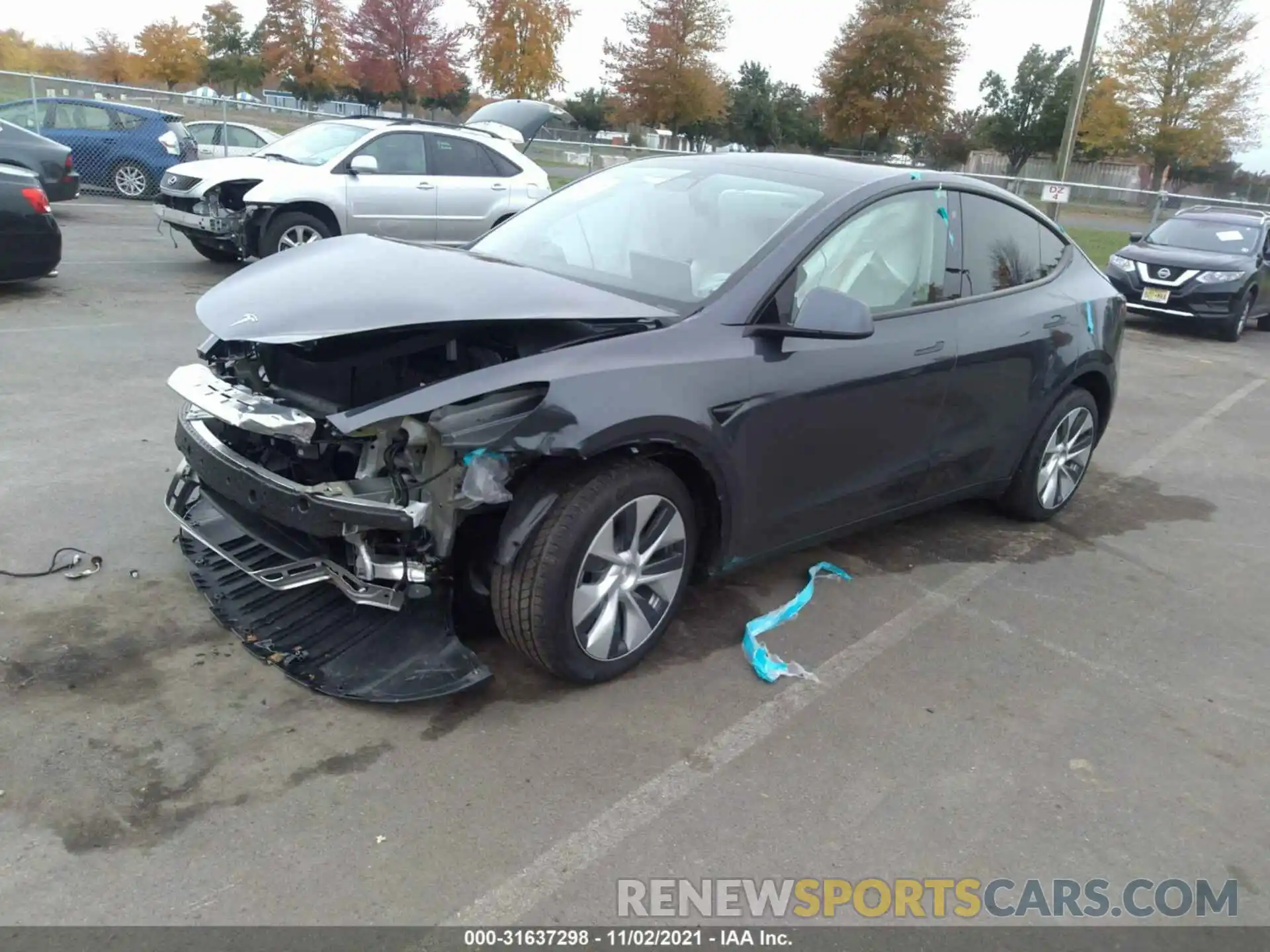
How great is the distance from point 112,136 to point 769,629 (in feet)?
53.8

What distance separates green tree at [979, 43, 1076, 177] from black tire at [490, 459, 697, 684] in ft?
183

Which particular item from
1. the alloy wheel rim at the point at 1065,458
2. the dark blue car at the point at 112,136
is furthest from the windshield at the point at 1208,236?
the dark blue car at the point at 112,136

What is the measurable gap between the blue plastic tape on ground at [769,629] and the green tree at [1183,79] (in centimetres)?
4491

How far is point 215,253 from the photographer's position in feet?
37.8

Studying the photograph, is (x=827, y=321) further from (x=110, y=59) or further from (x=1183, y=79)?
(x=110, y=59)

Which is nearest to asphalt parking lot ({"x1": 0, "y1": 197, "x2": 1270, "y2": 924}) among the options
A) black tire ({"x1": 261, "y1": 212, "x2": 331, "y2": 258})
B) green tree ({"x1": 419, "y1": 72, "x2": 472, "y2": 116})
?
black tire ({"x1": 261, "y1": 212, "x2": 331, "y2": 258})

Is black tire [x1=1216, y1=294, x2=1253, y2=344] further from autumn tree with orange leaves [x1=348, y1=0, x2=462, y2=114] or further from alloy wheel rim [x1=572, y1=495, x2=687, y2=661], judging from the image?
autumn tree with orange leaves [x1=348, y1=0, x2=462, y2=114]

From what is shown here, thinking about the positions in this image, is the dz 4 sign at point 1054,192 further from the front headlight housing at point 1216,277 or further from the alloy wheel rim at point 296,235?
the alloy wheel rim at point 296,235

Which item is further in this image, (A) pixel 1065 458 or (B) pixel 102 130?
(B) pixel 102 130

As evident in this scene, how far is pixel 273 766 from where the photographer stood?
9.41 ft

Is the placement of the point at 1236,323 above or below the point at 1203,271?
below

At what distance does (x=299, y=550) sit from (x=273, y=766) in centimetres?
71

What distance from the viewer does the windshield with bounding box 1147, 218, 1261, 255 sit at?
13555 millimetres

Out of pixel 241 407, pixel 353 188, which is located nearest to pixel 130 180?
pixel 353 188
